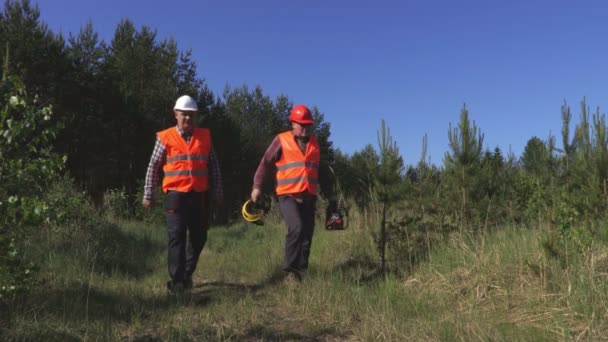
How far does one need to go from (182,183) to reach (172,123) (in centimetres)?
2411

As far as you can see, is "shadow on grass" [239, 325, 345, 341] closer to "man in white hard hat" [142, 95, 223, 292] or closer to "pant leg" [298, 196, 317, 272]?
Result: "pant leg" [298, 196, 317, 272]

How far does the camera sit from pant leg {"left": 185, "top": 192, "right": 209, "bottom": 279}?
480cm

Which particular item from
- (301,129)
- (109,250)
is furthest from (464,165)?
(109,250)

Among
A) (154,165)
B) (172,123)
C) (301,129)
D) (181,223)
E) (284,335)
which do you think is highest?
(172,123)

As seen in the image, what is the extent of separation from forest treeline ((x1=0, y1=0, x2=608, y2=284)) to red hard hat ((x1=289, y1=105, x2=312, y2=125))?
1.09m

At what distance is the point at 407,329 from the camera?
3172 mm

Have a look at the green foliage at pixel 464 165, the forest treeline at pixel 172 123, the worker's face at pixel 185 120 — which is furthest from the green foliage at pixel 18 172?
the green foliage at pixel 464 165

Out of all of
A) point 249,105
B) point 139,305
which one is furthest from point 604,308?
point 249,105

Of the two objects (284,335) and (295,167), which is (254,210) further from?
(284,335)

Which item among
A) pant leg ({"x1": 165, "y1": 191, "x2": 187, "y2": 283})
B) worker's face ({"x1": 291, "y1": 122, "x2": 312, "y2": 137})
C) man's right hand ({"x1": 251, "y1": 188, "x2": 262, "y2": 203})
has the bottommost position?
pant leg ({"x1": 165, "y1": 191, "x2": 187, "y2": 283})

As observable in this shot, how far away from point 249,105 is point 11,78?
46216 mm

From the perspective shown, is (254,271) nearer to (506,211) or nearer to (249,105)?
(506,211)

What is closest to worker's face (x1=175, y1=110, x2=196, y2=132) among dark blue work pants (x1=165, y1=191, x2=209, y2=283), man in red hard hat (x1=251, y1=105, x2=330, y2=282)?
dark blue work pants (x1=165, y1=191, x2=209, y2=283)

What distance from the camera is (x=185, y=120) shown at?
4719 mm
